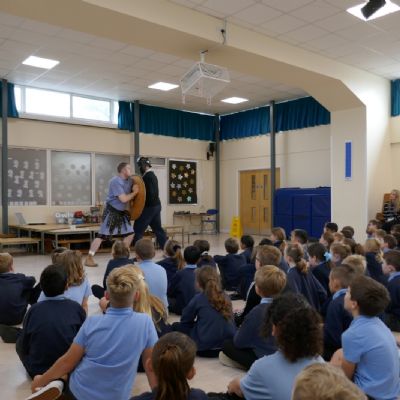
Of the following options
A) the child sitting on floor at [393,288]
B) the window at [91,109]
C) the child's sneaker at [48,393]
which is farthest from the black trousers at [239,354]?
the window at [91,109]

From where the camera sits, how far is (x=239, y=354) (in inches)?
103

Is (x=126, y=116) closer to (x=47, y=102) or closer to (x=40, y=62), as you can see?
(x=47, y=102)

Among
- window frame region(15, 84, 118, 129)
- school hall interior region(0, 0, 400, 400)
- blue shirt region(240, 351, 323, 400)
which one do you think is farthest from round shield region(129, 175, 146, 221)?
window frame region(15, 84, 118, 129)

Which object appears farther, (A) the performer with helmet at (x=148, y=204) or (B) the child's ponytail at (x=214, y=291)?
(A) the performer with helmet at (x=148, y=204)

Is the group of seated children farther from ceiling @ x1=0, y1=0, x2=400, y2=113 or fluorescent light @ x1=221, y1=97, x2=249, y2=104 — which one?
fluorescent light @ x1=221, y1=97, x2=249, y2=104

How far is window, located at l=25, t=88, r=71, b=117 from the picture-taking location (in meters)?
9.75

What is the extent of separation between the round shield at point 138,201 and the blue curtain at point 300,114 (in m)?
6.27

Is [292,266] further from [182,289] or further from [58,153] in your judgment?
[58,153]

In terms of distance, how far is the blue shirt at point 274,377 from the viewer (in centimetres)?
145

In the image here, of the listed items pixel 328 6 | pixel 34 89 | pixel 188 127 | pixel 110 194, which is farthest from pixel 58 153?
pixel 328 6

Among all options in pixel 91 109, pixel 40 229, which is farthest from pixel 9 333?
pixel 91 109

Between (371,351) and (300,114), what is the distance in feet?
31.7

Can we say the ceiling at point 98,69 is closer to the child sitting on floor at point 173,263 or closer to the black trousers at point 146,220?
the black trousers at point 146,220

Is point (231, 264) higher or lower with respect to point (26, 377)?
higher
